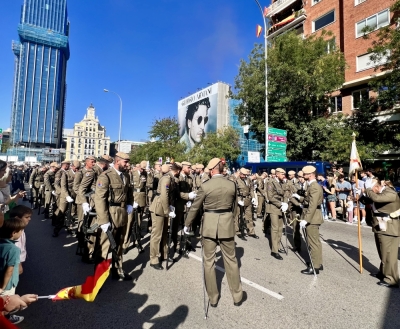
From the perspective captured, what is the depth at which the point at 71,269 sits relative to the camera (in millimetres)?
4797

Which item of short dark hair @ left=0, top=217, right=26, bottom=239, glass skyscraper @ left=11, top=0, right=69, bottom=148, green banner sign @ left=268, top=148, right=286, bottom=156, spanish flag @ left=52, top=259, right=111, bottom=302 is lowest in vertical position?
spanish flag @ left=52, top=259, right=111, bottom=302

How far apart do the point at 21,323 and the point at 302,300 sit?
370 centimetres

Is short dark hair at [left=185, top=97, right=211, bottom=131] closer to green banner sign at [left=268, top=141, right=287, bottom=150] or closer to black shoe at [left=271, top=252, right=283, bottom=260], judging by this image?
green banner sign at [left=268, top=141, right=287, bottom=150]

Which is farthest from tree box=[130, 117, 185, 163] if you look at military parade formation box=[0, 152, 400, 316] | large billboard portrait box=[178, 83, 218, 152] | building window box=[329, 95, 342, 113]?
military parade formation box=[0, 152, 400, 316]

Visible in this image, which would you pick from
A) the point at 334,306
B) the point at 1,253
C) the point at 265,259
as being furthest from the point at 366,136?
the point at 1,253

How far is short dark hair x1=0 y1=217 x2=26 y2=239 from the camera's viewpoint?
2789 mm

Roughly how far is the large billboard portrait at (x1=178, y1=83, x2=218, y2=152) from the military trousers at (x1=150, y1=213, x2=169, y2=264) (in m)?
45.1

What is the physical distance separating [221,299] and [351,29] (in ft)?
89.3

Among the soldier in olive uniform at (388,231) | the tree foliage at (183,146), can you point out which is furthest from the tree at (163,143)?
the soldier in olive uniform at (388,231)

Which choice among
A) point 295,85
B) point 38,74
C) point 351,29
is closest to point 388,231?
point 295,85

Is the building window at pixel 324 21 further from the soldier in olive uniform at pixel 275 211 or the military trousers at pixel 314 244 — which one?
the military trousers at pixel 314 244

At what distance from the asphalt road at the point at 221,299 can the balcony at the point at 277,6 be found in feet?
109

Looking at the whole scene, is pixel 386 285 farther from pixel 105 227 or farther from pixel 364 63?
pixel 364 63

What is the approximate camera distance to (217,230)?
3656mm
